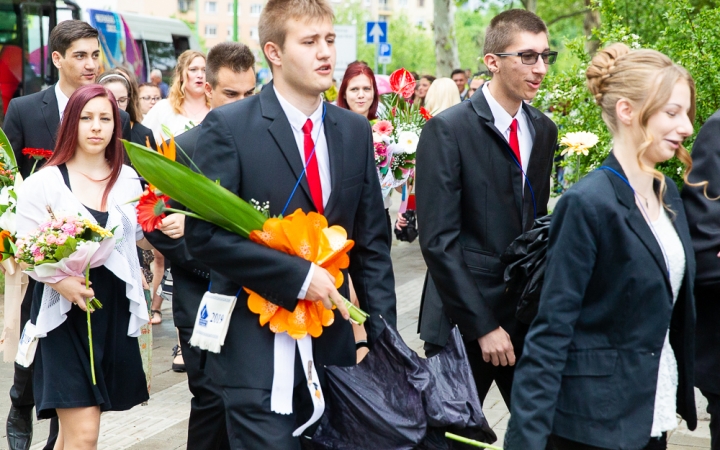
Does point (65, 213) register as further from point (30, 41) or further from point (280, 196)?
point (30, 41)

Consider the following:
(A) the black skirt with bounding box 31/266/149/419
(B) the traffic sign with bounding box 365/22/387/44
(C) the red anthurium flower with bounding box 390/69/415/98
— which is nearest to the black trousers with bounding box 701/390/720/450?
(A) the black skirt with bounding box 31/266/149/419

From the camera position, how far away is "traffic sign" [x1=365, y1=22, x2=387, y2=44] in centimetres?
2086

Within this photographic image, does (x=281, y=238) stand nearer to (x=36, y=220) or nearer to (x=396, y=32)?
(x=36, y=220)

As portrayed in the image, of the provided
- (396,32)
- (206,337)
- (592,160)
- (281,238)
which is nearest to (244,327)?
(206,337)

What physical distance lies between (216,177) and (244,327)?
0.52 meters

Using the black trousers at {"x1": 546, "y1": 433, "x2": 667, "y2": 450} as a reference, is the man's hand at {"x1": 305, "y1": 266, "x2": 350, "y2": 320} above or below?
above

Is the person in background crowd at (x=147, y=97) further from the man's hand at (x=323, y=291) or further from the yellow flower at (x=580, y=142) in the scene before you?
the man's hand at (x=323, y=291)

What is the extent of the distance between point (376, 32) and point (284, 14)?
17713 millimetres

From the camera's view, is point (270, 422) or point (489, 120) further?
point (489, 120)

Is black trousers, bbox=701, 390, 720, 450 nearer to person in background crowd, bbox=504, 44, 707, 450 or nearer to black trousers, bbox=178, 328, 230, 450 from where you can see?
person in background crowd, bbox=504, 44, 707, 450

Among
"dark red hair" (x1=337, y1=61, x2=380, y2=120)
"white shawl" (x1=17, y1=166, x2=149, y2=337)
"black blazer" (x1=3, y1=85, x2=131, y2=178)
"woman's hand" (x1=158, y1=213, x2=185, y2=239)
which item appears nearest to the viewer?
"white shawl" (x1=17, y1=166, x2=149, y2=337)

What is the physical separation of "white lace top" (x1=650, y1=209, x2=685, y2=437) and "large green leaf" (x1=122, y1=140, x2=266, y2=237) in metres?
1.29

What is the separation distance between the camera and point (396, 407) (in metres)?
3.36

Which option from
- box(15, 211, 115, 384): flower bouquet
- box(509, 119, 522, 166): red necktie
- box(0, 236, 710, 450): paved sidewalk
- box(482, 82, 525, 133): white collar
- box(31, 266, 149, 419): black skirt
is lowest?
box(0, 236, 710, 450): paved sidewalk
